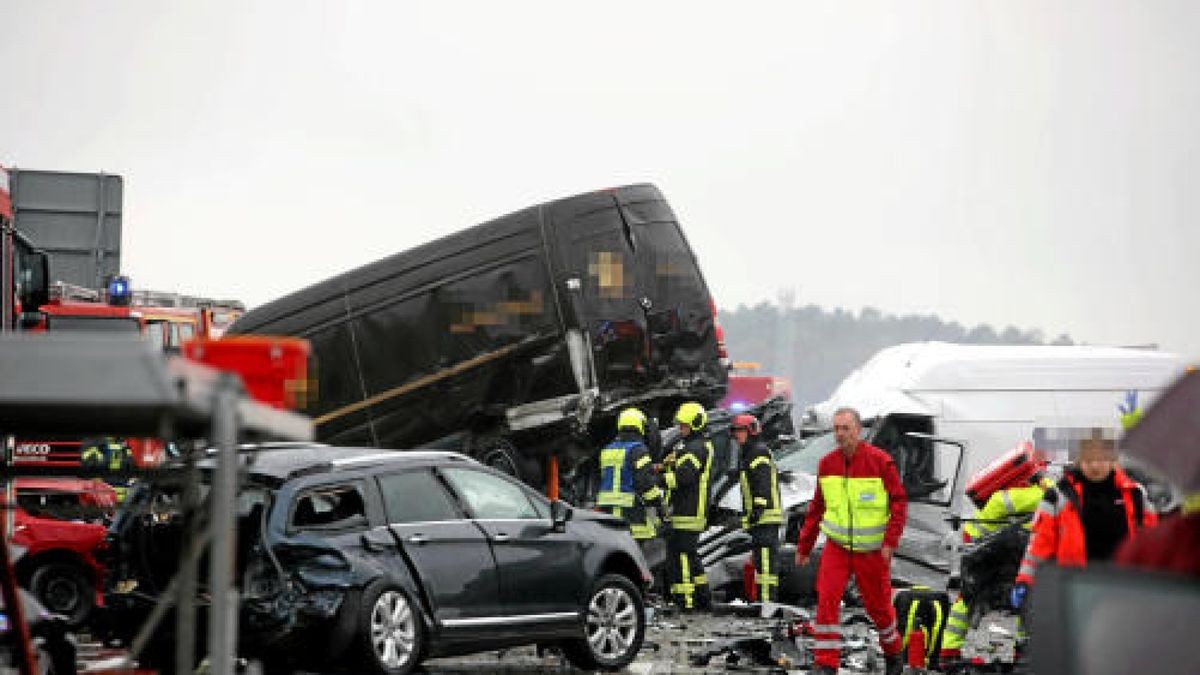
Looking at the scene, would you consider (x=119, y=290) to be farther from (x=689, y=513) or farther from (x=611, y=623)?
(x=611, y=623)

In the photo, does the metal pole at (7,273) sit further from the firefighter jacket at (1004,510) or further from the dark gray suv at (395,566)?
the firefighter jacket at (1004,510)

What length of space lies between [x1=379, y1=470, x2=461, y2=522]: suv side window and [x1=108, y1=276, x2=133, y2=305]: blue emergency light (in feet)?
34.5

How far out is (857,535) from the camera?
1391cm

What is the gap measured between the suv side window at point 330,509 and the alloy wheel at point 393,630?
1.86 ft

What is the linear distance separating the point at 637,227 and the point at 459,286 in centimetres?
183

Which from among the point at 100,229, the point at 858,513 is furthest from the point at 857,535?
the point at 100,229

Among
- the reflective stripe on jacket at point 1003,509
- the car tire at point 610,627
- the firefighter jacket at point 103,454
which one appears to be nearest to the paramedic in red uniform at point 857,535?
the reflective stripe on jacket at point 1003,509

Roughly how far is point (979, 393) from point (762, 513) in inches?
213

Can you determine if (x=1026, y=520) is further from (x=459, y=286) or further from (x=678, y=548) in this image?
(x=459, y=286)

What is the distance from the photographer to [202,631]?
486 inches

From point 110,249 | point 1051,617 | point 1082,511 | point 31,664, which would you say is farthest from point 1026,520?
point 110,249

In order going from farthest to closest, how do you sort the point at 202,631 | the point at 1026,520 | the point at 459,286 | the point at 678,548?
the point at 459,286
the point at 678,548
the point at 1026,520
the point at 202,631

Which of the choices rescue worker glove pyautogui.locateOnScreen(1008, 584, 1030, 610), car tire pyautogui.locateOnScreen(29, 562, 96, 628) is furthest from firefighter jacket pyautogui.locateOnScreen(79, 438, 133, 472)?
rescue worker glove pyautogui.locateOnScreen(1008, 584, 1030, 610)

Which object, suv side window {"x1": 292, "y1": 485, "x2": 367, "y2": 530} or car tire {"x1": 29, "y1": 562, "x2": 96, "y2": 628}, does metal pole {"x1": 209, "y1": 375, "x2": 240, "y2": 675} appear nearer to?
suv side window {"x1": 292, "y1": 485, "x2": 367, "y2": 530}
